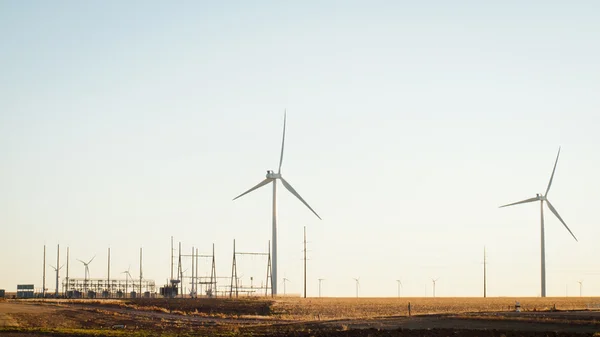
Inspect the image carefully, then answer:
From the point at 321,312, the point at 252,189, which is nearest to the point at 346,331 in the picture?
the point at 321,312

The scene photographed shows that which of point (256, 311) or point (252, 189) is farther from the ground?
point (252, 189)

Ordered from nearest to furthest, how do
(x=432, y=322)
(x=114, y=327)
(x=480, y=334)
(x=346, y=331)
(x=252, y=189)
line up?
(x=480, y=334) < (x=346, y=331) < (x=432, y=322) < (x=114, y=327) < (x=252, y=189)

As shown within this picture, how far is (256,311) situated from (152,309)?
13457 mm

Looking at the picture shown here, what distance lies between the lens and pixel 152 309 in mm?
116438

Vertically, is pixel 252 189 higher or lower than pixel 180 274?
higher

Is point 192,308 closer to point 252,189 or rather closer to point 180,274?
point 252,189

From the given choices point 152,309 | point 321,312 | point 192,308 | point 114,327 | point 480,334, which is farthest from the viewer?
point 192,308

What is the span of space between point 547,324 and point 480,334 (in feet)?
26.2

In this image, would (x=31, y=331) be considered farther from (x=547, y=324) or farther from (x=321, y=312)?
(x=321, y=312)

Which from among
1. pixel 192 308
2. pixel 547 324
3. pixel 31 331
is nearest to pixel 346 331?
pixel 547 324

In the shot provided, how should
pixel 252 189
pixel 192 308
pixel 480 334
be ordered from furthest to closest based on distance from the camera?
pixel 252 189 → pixel 192 308 → pixel 480 334

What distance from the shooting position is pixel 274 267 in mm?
131000

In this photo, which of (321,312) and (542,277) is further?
(542,277)

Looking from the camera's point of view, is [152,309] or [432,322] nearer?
[432,322]
